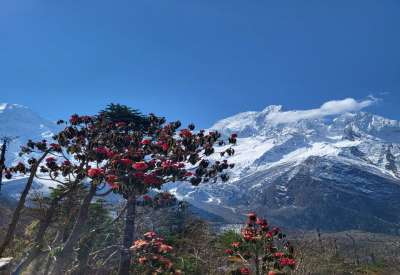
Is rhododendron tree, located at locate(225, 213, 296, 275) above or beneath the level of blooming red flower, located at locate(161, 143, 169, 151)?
beneath

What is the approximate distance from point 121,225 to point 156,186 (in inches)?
436

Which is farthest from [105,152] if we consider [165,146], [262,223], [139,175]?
[262,223]

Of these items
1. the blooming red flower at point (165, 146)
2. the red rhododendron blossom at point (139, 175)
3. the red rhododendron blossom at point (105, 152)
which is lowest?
the red rhododendron blossom at point (139, 175)

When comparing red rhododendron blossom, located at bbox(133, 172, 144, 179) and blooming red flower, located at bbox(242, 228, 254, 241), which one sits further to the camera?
blooming red flower, located at bbox(242, 228, 254, 241)

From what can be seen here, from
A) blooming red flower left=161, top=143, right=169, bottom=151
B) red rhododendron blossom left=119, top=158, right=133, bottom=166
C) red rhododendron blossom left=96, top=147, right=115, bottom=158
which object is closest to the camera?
red rhododendron blossom left=119, top=158, right=133, bottom=166

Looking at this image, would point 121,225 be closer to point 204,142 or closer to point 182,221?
point 204,142

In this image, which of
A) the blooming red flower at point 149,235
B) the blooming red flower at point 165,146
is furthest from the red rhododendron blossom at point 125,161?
the blooming red flower at point 149,235

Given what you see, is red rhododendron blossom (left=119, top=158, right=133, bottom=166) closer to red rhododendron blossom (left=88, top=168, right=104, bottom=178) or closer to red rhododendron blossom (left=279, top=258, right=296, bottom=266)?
red rhododendron blossom (left=88, top=168, right=104, bottom=178)

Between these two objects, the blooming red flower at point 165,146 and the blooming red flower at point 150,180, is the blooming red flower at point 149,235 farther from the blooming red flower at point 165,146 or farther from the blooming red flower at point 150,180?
the blooming red flower at point 165,146

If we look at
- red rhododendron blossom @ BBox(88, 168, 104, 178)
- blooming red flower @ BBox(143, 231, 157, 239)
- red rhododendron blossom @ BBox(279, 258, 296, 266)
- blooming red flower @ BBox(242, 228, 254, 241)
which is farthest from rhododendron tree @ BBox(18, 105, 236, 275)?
red rhododendron blossom @ BBox(279, 258, 296, 266)

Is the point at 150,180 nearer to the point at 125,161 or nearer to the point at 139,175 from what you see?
the point at 139,175

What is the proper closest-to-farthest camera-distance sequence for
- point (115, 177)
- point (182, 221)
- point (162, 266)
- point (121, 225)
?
point (115, 177)
point (162, 266)
point (121, 225)
point (182, 221)

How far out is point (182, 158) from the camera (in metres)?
13.8

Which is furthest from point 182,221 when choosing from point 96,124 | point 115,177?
point 115,177
